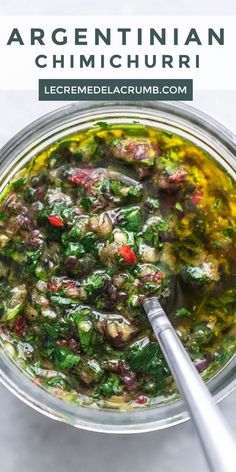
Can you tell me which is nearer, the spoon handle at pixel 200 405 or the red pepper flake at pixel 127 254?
the spoon handle at pixel 200 405

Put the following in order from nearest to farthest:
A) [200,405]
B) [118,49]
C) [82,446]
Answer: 1. [200,405]
2. [82,446]
3. [118,49]

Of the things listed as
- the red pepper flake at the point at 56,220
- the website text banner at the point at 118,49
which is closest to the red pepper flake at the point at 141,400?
the red pepper flake at the point at 56,220

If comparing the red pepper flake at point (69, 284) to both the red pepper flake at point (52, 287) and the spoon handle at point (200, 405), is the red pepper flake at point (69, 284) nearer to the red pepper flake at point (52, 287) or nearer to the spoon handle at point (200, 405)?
the red pepper flake at point (52, 287)

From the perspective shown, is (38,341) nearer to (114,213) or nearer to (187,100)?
(114,213)

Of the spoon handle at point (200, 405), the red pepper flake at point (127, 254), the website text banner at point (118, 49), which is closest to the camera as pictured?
the spoon handle at point (200, 405)

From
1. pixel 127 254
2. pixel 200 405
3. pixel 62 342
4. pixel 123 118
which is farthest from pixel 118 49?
pixel 200 405

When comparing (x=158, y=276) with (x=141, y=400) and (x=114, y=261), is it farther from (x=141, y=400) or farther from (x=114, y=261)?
(x=141, y=400)

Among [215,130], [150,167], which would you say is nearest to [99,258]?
[150,167]
